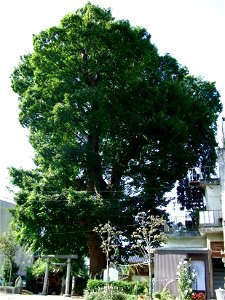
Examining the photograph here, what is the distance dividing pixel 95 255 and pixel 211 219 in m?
7.86

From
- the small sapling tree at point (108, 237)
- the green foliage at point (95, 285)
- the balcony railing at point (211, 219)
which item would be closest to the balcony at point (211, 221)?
the balcony railing at point (211, 219)

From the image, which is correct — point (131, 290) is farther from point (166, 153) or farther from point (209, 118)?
point (209, 118)

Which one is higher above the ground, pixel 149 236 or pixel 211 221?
pixel 211 221

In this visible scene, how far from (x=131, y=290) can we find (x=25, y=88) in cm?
1689

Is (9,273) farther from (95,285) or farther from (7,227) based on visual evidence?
(95,285)

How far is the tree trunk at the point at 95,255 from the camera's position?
23250 mm

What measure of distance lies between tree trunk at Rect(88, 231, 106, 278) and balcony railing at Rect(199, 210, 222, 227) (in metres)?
6.77

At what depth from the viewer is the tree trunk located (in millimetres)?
23250

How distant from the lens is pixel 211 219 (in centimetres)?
2225

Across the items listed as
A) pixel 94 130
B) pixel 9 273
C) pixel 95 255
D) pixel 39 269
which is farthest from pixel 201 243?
pixel 9 273

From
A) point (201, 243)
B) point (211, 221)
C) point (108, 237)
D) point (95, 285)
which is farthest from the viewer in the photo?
point (201, 243)

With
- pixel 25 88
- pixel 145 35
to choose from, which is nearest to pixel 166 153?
pixel 145 35

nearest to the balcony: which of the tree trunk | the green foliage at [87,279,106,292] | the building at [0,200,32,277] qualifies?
the tree trunk

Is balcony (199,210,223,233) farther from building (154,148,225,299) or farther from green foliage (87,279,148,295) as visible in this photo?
green foliage (87,279,148,295)
